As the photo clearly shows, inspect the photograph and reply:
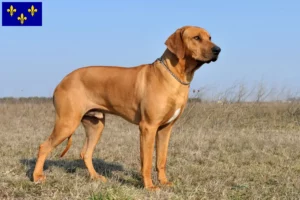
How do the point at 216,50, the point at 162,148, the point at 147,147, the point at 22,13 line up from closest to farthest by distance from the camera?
the point at 216,50, the point at 147,147, the point at 162,148, the point at 22,13

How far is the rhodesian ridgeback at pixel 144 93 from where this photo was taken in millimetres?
5098

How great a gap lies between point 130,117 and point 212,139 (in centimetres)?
439

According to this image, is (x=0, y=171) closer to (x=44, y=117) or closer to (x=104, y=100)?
(x=104, y=100)

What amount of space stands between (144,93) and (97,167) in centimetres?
209

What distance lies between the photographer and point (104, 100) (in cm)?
566

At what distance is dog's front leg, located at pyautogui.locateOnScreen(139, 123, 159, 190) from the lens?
5.09 m

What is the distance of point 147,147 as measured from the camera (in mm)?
5109

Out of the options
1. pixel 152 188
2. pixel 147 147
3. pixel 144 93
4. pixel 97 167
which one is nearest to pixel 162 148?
pixel 147 147

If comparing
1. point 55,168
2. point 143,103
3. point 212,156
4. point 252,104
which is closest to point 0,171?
point 55,168

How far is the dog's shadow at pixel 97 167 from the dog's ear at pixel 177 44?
5.79 ft

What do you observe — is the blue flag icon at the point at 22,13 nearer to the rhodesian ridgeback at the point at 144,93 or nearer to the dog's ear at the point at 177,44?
the rhodesian ridgeback at the point at 144,93

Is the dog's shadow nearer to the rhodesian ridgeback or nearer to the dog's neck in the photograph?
the rhodesian ridgeback

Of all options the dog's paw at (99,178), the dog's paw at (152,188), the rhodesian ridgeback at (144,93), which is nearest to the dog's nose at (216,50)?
the rhodesian ridgeback at (144,93)

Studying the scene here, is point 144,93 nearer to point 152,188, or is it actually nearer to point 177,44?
point 177,44
